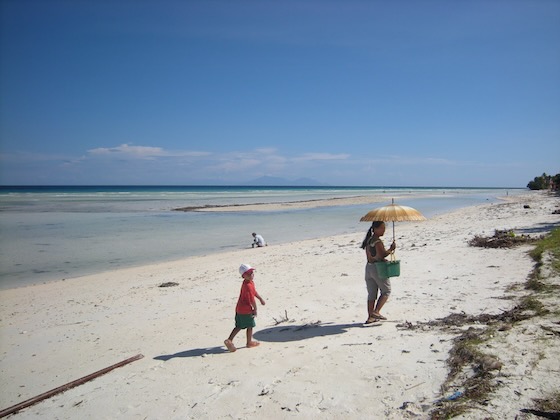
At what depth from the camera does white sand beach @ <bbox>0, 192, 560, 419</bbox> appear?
421 cm

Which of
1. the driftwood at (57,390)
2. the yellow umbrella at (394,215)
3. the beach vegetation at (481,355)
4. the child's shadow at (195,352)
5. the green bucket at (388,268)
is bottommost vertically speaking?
the driftwood at (57,390)

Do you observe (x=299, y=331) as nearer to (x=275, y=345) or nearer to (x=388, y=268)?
(x=275, y=345)

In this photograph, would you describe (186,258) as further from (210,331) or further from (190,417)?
(190,417)

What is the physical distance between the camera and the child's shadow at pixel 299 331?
6.38 metres

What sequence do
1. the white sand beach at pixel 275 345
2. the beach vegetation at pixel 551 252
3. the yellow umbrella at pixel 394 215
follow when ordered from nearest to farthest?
the white sand beach at pixel 275 345 → the yellow umbrella at pixel 394 215 → the beach vegetation at pixel 551 252

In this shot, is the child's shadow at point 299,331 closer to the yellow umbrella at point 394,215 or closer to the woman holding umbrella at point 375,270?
the woman holding umbrella at point 375,270

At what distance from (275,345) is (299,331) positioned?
2.28ft

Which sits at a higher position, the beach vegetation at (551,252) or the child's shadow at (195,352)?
the beach vegetation at (551,252)

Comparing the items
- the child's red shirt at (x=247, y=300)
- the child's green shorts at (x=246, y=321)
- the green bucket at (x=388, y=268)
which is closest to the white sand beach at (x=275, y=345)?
the child's green shorts at (x=246, y=321)

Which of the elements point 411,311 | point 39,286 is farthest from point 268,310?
point 39,286

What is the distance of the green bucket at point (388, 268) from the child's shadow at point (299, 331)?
0.98 metres

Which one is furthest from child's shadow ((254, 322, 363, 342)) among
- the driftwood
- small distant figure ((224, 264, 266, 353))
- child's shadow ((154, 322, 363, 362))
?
the driftwood

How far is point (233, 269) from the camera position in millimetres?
13344

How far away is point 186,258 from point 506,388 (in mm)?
14208
